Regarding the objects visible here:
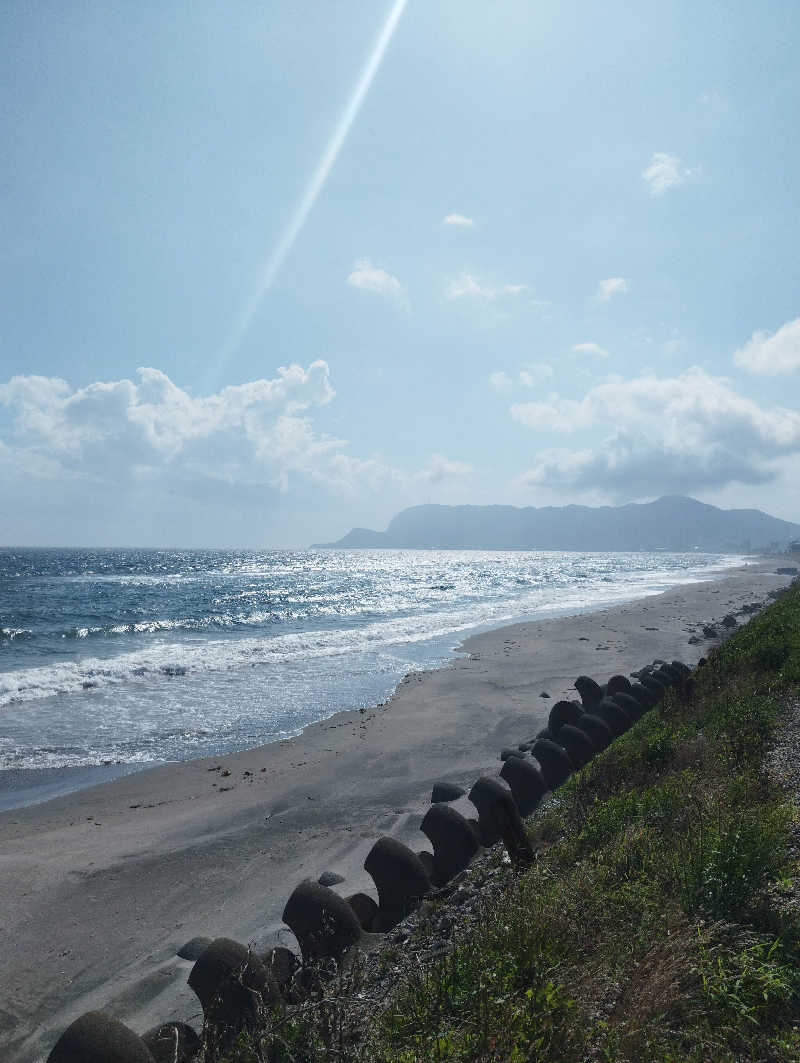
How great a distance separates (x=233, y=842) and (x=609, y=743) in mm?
7087

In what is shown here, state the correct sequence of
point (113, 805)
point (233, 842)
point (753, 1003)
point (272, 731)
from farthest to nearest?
point (272, 731)
point (113, 805)
point (233, 842)
point (753, 1003)

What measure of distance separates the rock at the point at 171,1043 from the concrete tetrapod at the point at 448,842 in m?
3.26

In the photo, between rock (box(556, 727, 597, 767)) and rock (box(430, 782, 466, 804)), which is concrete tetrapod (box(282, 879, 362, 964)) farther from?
rock (box(556, 727, 597, 767))

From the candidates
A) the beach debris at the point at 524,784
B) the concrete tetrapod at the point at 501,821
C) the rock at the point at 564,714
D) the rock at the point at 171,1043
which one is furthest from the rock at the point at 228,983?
the rock at the point at 564,714

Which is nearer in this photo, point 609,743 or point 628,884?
point 628,884

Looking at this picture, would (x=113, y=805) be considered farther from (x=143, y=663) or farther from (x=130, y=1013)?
(x=143, y=663)

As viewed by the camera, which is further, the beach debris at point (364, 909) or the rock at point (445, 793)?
the rock at point (445, 793)

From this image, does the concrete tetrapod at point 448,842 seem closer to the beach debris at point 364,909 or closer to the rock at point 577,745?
the beach debris at point 364,909

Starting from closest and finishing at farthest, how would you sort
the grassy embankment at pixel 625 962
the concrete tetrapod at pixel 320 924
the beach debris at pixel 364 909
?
the grassy embankment at pixel 625 962, the concrete tetrapod at pixel 320 924, the beach debris at pixel 364 909

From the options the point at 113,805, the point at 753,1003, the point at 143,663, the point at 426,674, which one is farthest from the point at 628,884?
the point at 143,663

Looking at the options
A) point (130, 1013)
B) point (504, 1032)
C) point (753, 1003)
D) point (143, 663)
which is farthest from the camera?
point (143, 663)

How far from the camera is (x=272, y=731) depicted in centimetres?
1584

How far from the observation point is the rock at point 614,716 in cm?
1230

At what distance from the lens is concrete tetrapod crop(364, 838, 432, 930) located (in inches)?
243
